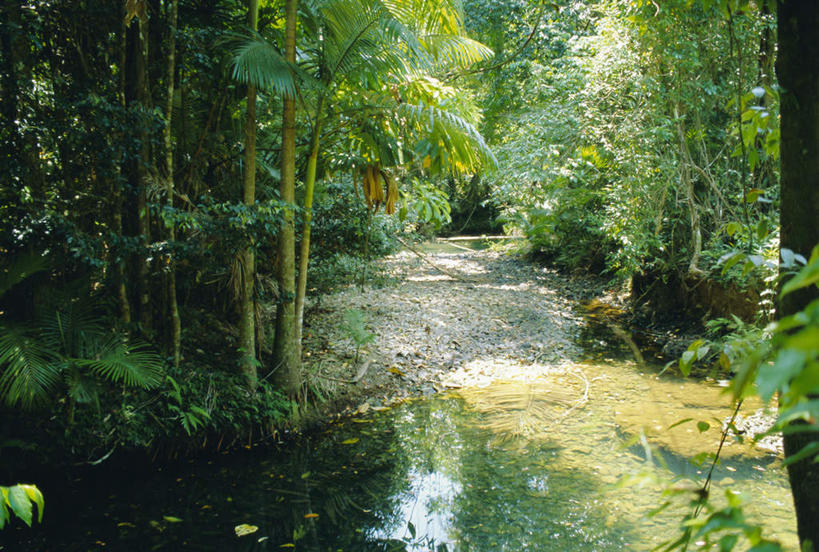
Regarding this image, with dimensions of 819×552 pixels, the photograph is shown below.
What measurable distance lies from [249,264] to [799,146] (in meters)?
4.89

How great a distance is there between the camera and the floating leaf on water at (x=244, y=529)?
3816mm

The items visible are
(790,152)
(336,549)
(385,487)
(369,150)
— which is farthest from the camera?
(369,150)

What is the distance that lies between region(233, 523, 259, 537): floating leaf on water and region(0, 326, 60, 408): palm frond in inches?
71.3

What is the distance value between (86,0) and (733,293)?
873cm

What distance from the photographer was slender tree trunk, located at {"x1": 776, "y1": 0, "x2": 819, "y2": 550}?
1.19 metres

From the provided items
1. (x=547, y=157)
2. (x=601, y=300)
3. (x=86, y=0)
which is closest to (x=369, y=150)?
(x=86, y=0)

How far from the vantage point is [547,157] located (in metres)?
9.83

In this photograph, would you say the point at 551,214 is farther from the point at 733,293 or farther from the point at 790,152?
the point at 790,152

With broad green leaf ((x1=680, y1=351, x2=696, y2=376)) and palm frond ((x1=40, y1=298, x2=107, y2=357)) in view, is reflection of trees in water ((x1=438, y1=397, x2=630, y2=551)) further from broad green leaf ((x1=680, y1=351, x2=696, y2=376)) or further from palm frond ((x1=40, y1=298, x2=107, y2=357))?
palm frond ((x1=40, y1=298, x2=107, y2=357))

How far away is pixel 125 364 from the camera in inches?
166

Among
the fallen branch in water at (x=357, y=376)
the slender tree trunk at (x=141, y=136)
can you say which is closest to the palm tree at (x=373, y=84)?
the fallen branch in water at (x=357, y=376)

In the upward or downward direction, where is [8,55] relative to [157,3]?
downward

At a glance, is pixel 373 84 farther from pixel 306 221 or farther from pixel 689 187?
pixel 689 187

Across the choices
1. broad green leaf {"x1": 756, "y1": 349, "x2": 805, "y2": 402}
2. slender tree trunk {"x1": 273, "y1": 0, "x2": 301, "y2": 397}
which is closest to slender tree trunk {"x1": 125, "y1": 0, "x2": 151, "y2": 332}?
slender tree trunk {"x1": 273, "y1": 0, "x2": 301, "y2": 397}
